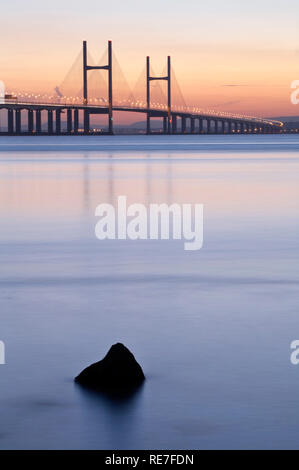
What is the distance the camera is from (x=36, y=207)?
18.6 metres

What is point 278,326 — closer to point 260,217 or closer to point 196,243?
point 196,243

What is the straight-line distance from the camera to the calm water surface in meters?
4.53

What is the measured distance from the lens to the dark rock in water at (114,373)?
203 inches

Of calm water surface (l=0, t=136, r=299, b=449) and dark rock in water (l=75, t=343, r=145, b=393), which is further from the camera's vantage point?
dark rock in water (l=75, t=343, r=145, b=393)

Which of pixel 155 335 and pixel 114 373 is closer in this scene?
pixel 114 373

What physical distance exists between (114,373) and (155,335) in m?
1.28

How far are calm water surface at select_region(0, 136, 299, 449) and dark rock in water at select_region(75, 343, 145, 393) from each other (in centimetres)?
8

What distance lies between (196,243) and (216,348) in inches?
237

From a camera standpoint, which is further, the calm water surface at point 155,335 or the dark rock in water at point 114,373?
the dark rock in water at point 114,373

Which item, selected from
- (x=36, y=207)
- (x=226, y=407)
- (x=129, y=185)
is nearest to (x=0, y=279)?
(x=226, y=407)

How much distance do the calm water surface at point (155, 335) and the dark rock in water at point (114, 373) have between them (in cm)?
8

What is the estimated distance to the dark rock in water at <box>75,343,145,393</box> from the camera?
5152mm

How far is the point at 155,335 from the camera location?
645 centimetres

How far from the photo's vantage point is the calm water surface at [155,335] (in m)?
4.53
